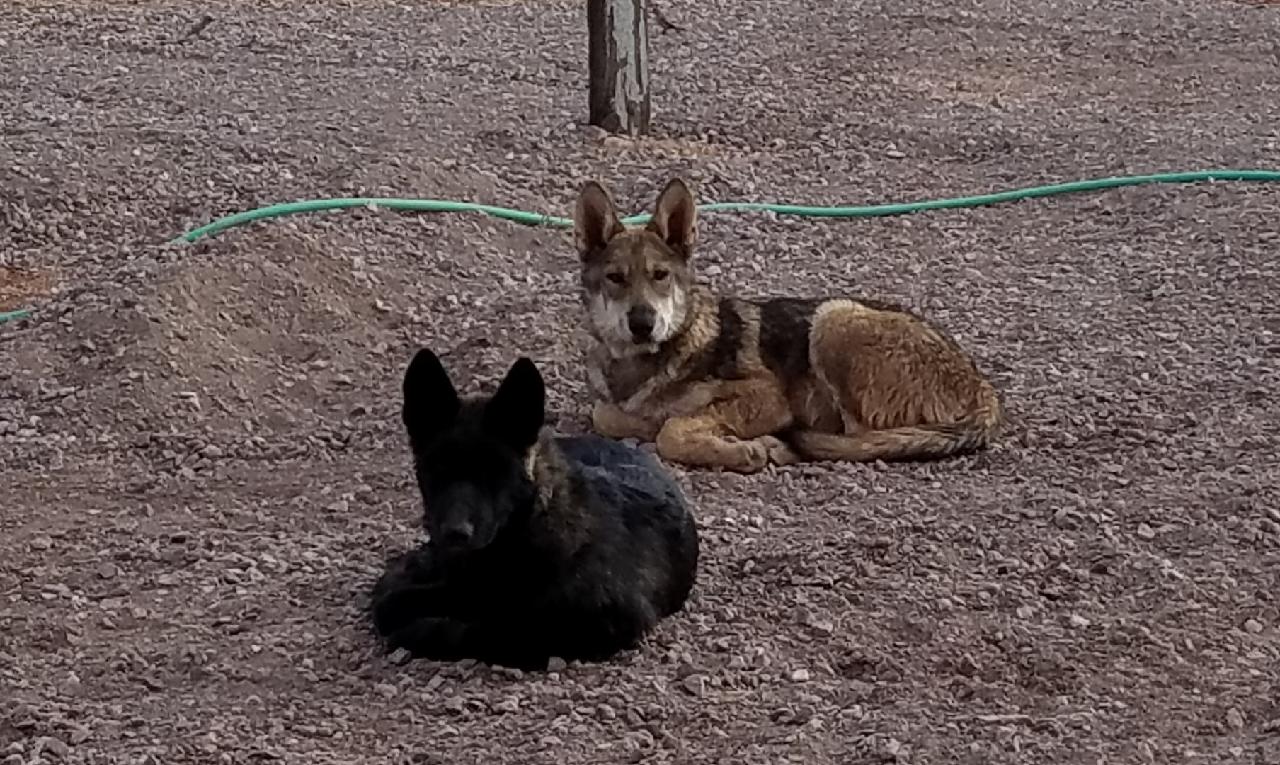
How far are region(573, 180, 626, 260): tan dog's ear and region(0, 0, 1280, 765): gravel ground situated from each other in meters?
0.74

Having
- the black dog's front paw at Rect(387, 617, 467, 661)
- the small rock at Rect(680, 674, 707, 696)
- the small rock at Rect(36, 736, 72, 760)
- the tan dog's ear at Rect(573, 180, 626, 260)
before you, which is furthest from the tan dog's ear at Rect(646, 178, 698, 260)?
the small rock at Rect(36, 736, 72, 760)

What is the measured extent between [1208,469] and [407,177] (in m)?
5.10

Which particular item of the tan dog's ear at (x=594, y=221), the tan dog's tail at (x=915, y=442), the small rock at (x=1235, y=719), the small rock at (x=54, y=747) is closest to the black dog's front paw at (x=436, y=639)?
the small rock at (x=54, y=747)

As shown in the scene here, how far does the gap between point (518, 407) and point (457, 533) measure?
388 millimetres

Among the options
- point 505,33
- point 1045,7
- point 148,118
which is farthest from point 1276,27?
point 148,118

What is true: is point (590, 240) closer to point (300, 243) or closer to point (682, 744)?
point (300, 243)

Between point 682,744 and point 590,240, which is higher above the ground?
point 590,240

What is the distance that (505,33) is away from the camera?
15281 mm

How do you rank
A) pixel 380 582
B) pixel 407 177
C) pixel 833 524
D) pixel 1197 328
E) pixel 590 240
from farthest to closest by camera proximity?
pixel 407 177 < pixel 1197 328 < pixel 590 240 < pixel 833 524 < pixel 380 582

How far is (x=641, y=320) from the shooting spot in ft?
24.4

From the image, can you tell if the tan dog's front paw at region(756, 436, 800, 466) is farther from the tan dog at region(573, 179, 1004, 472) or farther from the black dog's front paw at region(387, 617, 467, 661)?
the black dog's front paw at region(387, 617, 467, 661)

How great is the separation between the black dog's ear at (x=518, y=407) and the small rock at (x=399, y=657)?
0.72 meters

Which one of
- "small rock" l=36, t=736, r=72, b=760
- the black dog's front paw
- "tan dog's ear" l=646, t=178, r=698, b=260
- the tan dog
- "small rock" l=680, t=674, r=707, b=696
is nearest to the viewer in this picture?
"small rock" l=36, t=736, r=72, b=760

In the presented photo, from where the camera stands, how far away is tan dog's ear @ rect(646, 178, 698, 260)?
7.54 m
